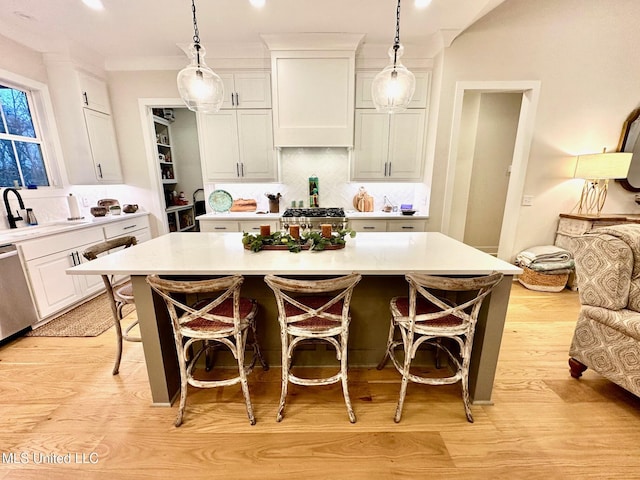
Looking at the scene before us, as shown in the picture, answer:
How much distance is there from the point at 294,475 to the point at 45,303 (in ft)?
9.37

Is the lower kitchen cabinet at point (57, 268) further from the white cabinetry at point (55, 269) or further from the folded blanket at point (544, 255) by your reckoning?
the folded blanket at point (544, 255)

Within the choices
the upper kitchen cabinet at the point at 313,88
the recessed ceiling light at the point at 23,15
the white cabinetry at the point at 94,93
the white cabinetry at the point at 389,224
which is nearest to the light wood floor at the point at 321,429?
the white cabinetry at the point at 389,224

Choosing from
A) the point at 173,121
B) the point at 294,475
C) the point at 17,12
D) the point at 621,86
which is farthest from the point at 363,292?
the point at 173,121

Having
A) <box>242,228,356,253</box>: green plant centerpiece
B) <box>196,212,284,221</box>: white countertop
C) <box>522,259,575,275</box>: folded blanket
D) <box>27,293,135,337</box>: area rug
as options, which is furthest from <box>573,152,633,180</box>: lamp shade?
<box>27,293,135,337</box>: area rug

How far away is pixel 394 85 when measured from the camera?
1869 millimetres

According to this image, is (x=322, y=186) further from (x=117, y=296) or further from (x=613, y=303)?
(x=613, y=303)

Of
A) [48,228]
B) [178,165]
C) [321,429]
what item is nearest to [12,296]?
[48,228]

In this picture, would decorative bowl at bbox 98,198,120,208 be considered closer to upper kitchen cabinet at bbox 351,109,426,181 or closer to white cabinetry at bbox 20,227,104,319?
white cabinetry at bbox 20,227,104,319

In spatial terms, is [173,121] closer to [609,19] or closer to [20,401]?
[20,401]

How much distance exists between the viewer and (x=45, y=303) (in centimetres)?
250

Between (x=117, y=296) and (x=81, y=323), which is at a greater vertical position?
(x=117, y=296)

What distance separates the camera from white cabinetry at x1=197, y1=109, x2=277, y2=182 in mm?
3445

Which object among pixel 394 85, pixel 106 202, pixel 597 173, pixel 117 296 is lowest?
pixel 117 296

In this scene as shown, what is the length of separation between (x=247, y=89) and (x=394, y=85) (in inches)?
89.4
